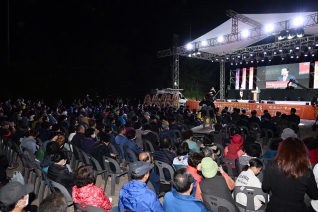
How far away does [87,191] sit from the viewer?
8.69 feet

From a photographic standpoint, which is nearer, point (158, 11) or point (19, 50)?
point (19, 50)

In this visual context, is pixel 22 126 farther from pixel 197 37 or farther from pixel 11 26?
pixel 11 26

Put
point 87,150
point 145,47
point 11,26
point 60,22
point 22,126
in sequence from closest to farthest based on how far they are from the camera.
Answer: point 87,150 < point 22,126 < point 11,26 < point 60,22 < point 145,47

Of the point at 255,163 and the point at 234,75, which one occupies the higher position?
the point at 234,75

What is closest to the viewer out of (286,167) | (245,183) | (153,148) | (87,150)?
(286,167)

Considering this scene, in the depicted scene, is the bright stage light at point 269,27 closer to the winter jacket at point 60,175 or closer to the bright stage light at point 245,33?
the bright stage light at point 245,33

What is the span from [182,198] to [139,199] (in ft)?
1.52

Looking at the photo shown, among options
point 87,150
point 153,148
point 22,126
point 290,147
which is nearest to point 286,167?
point 290,147

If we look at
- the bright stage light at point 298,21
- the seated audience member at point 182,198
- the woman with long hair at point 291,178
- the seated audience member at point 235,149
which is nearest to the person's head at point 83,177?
the seated audience member at point 182,198

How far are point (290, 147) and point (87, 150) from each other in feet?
12.6

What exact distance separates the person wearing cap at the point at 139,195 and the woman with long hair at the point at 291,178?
1.08m

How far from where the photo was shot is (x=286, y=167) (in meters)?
2.22

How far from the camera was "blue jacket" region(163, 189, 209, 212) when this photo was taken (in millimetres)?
2004

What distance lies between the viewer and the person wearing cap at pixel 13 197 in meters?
2.00
